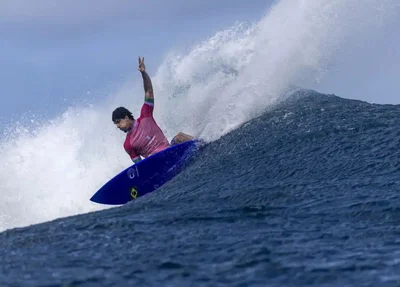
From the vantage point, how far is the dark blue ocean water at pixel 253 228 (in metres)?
5.79

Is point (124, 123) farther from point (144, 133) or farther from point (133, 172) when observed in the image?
point (133, 172)

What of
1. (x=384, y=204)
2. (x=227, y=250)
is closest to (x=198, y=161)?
(x=384, y=204)

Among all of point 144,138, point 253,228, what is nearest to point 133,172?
point 144,138

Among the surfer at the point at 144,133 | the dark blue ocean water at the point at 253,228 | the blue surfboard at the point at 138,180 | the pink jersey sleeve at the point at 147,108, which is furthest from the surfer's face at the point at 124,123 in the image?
the dark blue ocean water at the point at 253,228

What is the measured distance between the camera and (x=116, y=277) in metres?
5.83

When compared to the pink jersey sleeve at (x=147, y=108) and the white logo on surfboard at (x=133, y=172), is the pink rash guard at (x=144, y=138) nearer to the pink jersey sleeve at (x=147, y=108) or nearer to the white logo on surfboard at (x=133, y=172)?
the pink jersey sleeve at (x=147, y=108)

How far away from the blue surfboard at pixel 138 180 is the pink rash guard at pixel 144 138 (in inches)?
15.2

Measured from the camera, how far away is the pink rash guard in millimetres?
13125

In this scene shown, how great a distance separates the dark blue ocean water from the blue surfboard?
743mm

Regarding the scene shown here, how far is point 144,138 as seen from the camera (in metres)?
13.1

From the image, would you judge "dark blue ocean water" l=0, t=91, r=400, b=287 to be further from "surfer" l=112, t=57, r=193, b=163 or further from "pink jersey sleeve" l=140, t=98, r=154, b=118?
"pink jersey sleeve" l=140, t=98, r=154, b=118

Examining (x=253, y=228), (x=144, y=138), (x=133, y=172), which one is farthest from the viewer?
(x=144, y=138)

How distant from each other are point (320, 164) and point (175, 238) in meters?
4.24

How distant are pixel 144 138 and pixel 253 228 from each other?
242 inches
